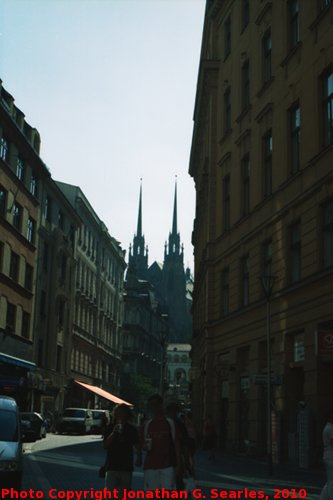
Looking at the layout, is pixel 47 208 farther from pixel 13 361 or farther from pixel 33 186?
pixel 13 361

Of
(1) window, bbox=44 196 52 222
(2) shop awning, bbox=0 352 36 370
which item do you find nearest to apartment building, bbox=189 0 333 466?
(2) shop awning, bbox=0 352 36 370

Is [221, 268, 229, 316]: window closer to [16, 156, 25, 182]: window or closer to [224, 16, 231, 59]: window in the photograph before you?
[224, 16, 231, 59]: window

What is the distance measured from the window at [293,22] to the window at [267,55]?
8.05 feet

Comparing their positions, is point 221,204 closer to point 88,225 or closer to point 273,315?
point 273,315

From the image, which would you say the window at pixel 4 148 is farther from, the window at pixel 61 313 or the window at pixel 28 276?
the window at pixel 61 313

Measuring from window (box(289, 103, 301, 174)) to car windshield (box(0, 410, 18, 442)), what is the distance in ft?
51.0

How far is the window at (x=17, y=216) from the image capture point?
50.6 m

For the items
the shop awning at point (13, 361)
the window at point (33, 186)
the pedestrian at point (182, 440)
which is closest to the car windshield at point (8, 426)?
the pedestrian at point (182, 440)

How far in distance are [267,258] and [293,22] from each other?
8687mm

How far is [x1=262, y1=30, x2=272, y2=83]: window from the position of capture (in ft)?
103

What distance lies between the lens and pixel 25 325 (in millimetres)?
53062

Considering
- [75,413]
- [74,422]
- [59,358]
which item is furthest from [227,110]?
[59,358]

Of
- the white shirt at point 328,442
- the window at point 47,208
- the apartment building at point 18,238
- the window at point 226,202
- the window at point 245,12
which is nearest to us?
the white shirt at point 328,442

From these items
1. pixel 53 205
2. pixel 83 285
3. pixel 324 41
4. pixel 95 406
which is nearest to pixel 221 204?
pixel 324 41
